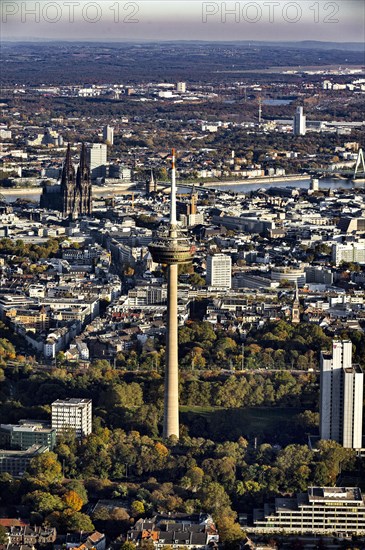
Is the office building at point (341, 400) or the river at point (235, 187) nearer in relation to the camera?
the office building at point (341, 400)

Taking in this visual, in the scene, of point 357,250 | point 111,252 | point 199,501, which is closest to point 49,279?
point 111,252

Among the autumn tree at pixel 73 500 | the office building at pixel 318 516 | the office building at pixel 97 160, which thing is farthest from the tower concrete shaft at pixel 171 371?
the office building at pixel 97 160

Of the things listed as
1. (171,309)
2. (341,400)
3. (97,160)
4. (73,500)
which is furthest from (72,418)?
(97,160)

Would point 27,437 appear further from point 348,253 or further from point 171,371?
point 348,253

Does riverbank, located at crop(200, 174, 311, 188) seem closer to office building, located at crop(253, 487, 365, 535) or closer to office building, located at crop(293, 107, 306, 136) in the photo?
office building, located at crop(293, 107, 306, 136)

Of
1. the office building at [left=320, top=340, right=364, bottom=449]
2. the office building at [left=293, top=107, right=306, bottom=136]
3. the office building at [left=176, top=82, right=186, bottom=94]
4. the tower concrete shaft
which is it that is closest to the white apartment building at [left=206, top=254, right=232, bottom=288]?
the tower concrete shaft

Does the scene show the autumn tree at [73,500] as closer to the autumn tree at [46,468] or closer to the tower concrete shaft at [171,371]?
the autumn tree at [46,468]
